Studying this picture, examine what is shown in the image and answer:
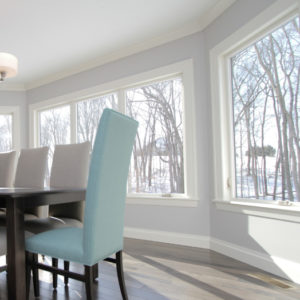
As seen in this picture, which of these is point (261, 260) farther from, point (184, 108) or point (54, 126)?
point (54, 126)

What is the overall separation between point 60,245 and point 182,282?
41.8 inches

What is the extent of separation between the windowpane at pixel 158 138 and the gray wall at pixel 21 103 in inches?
94.0

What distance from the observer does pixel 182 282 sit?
7.02 ft

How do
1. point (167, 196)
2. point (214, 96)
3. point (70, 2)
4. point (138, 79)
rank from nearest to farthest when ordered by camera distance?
point (70, 2) < point (214, 96) < point (167, 196) < point (138, 79)

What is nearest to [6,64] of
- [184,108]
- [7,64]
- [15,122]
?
[7,64]

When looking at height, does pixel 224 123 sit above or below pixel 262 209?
above

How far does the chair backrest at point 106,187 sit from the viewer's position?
144 centimetres

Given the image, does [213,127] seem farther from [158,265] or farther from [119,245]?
[119,245]

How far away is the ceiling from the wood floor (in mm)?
2423

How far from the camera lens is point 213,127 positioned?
119 inches

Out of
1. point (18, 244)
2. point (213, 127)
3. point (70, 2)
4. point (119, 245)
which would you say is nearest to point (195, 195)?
point (213, 127)

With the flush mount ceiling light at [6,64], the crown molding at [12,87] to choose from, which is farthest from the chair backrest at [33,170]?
the crown molding at [12,87]

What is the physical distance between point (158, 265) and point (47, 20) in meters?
2.71

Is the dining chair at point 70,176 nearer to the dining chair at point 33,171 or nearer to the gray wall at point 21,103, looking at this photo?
the dining chair at point 33,171
